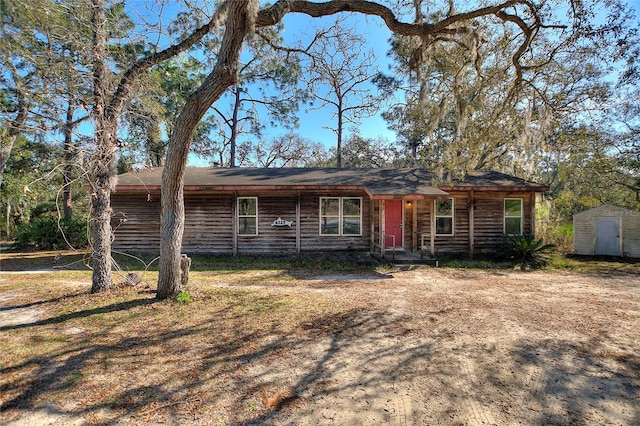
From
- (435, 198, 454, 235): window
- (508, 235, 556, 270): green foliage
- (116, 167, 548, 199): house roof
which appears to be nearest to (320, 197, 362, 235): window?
(116, 167, 548, 199): house roof

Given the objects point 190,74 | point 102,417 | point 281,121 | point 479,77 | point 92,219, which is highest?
point 190,74

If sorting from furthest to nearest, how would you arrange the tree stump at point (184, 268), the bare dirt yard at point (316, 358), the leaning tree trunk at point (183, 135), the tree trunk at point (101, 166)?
the tree stump at point (184, 268) < the tree trunk at point (101, 166) < the leaning tree trunk at point (183, 135) < the bare dirt yard at point (316, 358)

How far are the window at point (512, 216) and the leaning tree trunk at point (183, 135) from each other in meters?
11.9

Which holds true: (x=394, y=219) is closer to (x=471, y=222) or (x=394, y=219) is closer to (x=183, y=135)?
(x=471, y=222)

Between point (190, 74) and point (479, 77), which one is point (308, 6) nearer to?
point (479, 77)

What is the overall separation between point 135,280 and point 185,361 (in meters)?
4.15

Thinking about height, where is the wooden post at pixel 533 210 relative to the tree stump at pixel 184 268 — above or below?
above

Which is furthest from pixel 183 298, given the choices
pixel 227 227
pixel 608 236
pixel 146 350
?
pixel 608 236

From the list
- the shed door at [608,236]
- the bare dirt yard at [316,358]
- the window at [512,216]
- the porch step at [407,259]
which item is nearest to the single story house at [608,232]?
the shed door at [608,236]

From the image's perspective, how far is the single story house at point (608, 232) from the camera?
11875 millimetres

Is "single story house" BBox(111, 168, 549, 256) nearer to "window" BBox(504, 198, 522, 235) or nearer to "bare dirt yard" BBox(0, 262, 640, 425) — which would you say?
"window" BBox(504, 198, 522, 235)

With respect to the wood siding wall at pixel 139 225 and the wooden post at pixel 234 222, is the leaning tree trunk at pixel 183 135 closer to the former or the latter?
the wooden post at pixel 234 222

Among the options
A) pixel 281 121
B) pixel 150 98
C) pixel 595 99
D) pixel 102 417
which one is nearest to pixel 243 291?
pixel 102 417

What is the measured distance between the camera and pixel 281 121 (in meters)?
21.7
